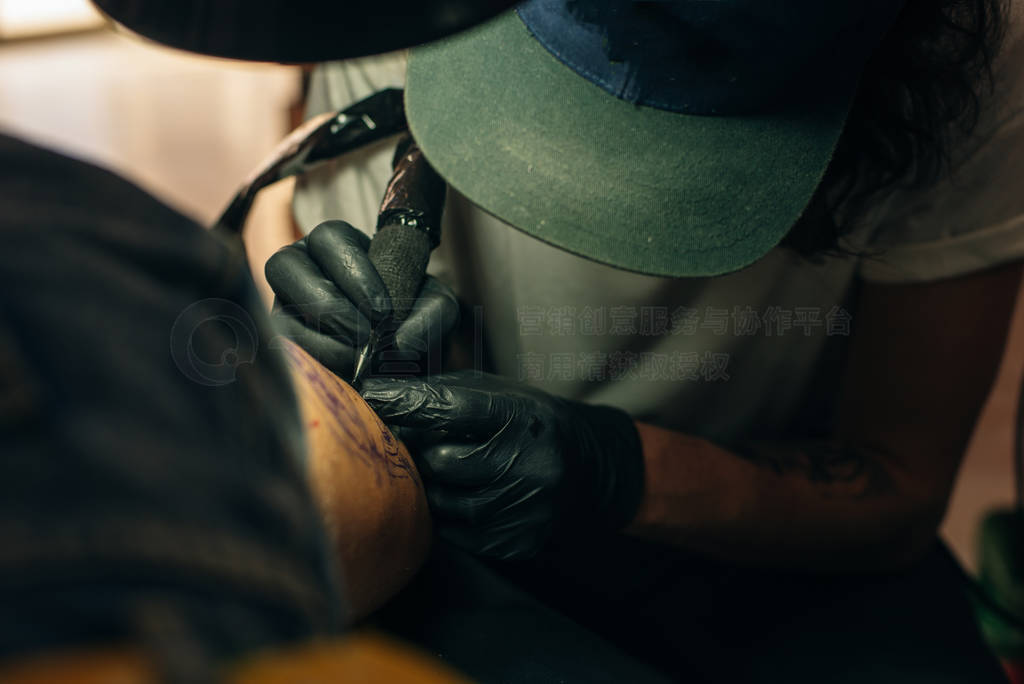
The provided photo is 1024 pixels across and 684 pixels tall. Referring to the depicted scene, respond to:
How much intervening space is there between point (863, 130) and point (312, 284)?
20.2 inches

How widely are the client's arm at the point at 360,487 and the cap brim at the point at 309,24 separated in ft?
0.57

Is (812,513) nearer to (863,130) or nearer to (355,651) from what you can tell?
(863,130)

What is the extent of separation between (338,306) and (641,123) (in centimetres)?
27

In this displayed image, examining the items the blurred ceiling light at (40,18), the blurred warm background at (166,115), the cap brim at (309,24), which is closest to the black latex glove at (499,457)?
the cap brim at (309,24)

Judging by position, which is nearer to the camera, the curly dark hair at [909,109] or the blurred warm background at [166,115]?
the curly dark hair at [909,109]

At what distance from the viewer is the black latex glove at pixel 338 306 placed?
1.90ft

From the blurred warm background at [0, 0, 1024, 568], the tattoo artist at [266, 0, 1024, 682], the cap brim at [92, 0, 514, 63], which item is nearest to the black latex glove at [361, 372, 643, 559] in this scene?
the tattoo artist at [266, 0, 1024, 682]

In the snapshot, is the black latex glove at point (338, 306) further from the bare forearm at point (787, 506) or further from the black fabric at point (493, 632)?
the bare forearm at point (787, 506)

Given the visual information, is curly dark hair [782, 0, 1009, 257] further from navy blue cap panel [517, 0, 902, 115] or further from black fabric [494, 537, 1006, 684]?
black fabric [494, 537, 1006, 684]

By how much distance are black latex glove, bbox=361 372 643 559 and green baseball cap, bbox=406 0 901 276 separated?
0.13 m


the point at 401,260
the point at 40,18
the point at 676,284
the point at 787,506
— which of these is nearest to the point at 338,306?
the point at 401,260

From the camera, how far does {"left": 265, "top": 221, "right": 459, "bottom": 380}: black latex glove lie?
22.8 inches

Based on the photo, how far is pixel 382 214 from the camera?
2.12 feet

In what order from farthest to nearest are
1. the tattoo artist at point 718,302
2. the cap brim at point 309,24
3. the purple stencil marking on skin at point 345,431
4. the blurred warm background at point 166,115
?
1. the blurred warm background at point 166,115
2. the tattoo artist at point 718,302
3. the purple stencil marking on skin at point 345,431
4. the cap brim at point 309,24
